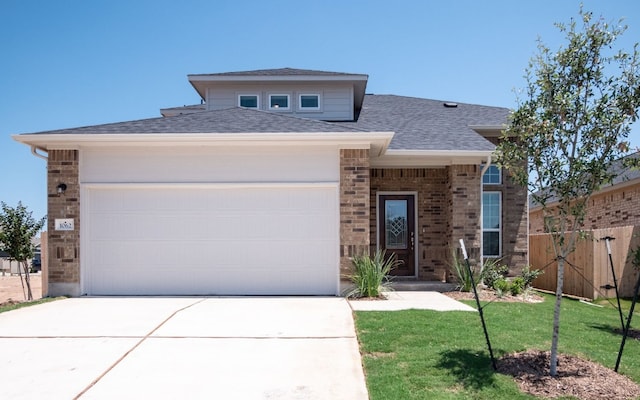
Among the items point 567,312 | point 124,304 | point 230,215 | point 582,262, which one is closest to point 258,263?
point 230,215

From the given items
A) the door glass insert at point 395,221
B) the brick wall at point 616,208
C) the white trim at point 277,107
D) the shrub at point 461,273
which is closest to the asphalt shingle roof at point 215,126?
the white trim at point 277,107

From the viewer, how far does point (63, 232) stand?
10.1 metres

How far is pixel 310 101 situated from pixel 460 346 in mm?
10024

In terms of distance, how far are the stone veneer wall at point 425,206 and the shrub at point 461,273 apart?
124 centimetres

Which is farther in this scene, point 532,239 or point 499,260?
point 532,239

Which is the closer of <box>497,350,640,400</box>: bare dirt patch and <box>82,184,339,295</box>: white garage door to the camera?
<box>497,350,640,400</box>: bare dirt patch

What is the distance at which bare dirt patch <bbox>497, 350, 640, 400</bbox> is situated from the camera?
4.55 meters

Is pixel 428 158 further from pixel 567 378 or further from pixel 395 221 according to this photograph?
pixel 567 378

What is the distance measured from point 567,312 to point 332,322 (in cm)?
498

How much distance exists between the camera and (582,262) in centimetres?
1184

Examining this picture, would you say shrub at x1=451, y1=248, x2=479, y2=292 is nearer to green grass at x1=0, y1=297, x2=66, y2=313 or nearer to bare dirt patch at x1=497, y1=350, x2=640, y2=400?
bare dirt patch at x1=497, y1=350, x2=640, y2=400

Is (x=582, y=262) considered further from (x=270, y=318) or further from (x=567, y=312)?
(x=270, y=318)

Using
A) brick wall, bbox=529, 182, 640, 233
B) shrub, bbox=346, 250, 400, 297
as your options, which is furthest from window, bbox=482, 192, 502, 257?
shrub, bbox=346, 250, 400, 297

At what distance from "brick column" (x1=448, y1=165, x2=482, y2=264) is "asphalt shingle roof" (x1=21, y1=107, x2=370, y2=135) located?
125 inches
